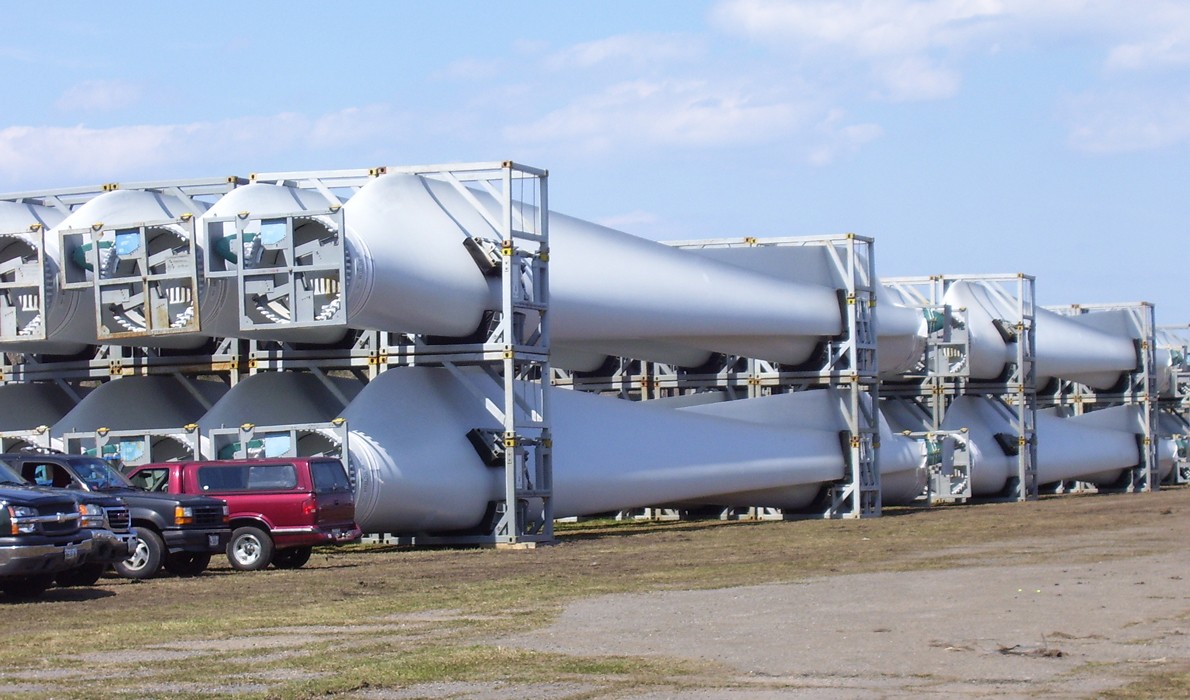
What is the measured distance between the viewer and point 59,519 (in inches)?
827

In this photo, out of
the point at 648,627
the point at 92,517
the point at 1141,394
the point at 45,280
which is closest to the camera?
the point at 648,627

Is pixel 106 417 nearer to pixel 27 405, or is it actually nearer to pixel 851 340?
pixel 27 405

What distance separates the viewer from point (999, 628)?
1628cm

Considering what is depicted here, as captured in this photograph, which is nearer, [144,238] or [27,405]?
[144,238]

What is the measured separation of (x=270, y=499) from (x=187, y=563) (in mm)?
1621

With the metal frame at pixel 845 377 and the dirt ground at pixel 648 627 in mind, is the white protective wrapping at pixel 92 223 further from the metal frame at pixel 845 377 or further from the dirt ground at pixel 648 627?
the metal frame at pixel 845 377

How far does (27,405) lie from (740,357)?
1881cm

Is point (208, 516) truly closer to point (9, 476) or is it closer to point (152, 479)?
point (152, 479)

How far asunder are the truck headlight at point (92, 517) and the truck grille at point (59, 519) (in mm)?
188

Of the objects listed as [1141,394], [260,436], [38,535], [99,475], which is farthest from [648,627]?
[1141,394]

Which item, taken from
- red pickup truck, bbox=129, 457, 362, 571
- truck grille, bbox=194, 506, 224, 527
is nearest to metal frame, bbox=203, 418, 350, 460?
red pickup truck, bbox=129, 457, 362, 571

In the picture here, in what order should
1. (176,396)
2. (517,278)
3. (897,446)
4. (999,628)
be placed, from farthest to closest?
(897,446), (176,396), (517,278), (999,628)

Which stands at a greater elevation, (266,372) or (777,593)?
(266,372)

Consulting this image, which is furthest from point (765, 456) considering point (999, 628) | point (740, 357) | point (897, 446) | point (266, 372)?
point (999, 628)
